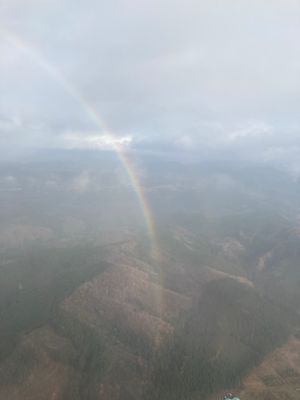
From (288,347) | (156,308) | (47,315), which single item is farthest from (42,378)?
(288,347)

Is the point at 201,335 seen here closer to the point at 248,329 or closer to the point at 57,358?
the point at 248,329

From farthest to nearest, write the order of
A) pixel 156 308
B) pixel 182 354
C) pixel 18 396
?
pixel 156 308 < pixel 182 354 < pixel 18 396

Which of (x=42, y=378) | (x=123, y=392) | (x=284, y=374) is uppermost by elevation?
(x=42, y=378)

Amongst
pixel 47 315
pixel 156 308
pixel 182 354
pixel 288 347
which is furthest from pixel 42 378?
pixel 288 347

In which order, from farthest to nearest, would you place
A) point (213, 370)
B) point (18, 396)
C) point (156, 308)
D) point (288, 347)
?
1. point (156, 308)
2. point (288, 347)
3. point (213, 370)
4. point (18, 396)

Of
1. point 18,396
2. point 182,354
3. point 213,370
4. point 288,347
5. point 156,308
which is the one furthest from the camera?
point 156,308

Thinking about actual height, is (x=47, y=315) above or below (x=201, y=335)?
above

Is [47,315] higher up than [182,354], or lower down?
higher up

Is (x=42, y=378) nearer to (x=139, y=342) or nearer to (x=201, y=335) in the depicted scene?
(x=139, y=342)

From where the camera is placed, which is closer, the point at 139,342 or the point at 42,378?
the point at 42,378
